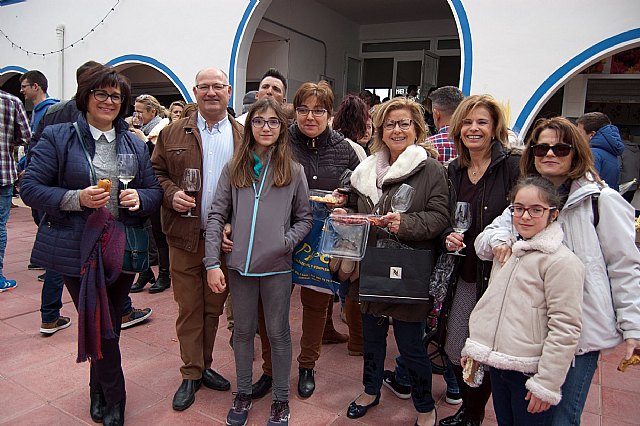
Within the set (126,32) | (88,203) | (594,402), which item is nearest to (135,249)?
(88,203)

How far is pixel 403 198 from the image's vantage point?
8.39ft

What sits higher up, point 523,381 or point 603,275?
point 603,275

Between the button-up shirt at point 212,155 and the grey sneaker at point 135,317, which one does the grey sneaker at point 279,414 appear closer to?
the button-up shirt at point 212,155

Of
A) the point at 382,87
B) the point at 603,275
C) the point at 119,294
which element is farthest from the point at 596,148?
the point at 382,87

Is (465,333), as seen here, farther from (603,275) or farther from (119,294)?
(119,294)

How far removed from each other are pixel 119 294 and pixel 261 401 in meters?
1.20

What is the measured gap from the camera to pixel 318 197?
2.93m

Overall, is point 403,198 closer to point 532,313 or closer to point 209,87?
point 532,313

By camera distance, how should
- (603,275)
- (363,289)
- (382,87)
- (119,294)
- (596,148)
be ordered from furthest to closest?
(382,87) → (596,148) → (119,294) → (363,289) → (603,275)

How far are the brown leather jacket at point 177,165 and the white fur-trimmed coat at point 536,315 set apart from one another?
1855 millimetres

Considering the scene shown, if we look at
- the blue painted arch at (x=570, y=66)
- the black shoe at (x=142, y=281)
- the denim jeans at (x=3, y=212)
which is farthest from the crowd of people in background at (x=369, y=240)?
the blue painted arch at (x=570, y=66)

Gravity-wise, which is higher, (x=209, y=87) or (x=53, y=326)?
(x=209, y=87)

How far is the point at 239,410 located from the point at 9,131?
433 centimetres

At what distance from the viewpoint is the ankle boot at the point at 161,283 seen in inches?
215
